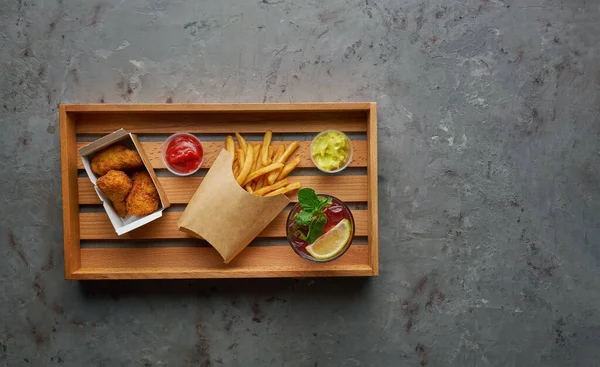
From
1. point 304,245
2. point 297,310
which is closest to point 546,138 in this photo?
point 304,245

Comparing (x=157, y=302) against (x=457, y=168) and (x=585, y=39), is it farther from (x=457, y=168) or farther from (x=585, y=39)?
(x=585, y=39)

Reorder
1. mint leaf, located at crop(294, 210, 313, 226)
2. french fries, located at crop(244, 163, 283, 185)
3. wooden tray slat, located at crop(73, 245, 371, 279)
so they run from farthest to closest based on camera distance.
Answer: wooden tray slat, located at crop(73, 245, 371, 279)
french fries, located at crop(244, 163, 283, 185)
mint leaf, located at crop(294, 210, 313, 226)

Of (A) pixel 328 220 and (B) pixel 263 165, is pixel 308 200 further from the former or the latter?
(B) pixel 263 165

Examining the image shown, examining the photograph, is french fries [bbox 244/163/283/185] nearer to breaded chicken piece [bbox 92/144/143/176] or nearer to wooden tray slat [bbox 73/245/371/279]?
wooden tray slat [bbox 73/245/371/279]

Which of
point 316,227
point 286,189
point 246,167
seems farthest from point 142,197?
point 316,227

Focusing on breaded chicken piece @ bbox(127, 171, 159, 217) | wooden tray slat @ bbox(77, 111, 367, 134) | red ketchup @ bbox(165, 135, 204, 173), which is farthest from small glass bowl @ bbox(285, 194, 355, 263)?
breaded chicken piece @ bbox(127, 171, 159, 217)
